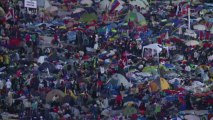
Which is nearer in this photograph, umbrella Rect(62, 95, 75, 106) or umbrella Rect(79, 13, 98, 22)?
umbrella Rect(62, 95, 75, 106)

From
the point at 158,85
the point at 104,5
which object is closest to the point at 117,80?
the point at 158,85

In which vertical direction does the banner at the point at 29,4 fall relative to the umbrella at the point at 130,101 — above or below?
above

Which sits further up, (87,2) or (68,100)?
(87,2)

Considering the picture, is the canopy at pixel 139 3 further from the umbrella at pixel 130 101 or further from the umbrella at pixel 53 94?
the umbrella at pixel 53 94

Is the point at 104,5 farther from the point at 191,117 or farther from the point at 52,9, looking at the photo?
the point at 191,117

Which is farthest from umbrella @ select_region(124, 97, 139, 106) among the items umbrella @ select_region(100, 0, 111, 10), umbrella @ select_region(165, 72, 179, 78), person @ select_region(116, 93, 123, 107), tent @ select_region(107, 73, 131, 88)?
umbrella @ select_region(100, 0, 111, 10)

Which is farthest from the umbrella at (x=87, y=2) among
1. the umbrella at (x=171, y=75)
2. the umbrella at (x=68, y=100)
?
the umbrella at (x=68, y=100)

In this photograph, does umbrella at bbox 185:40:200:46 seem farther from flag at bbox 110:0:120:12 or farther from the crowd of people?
flag at bbox 110:0:120:12

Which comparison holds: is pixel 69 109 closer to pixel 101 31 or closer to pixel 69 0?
pixel 101 31
